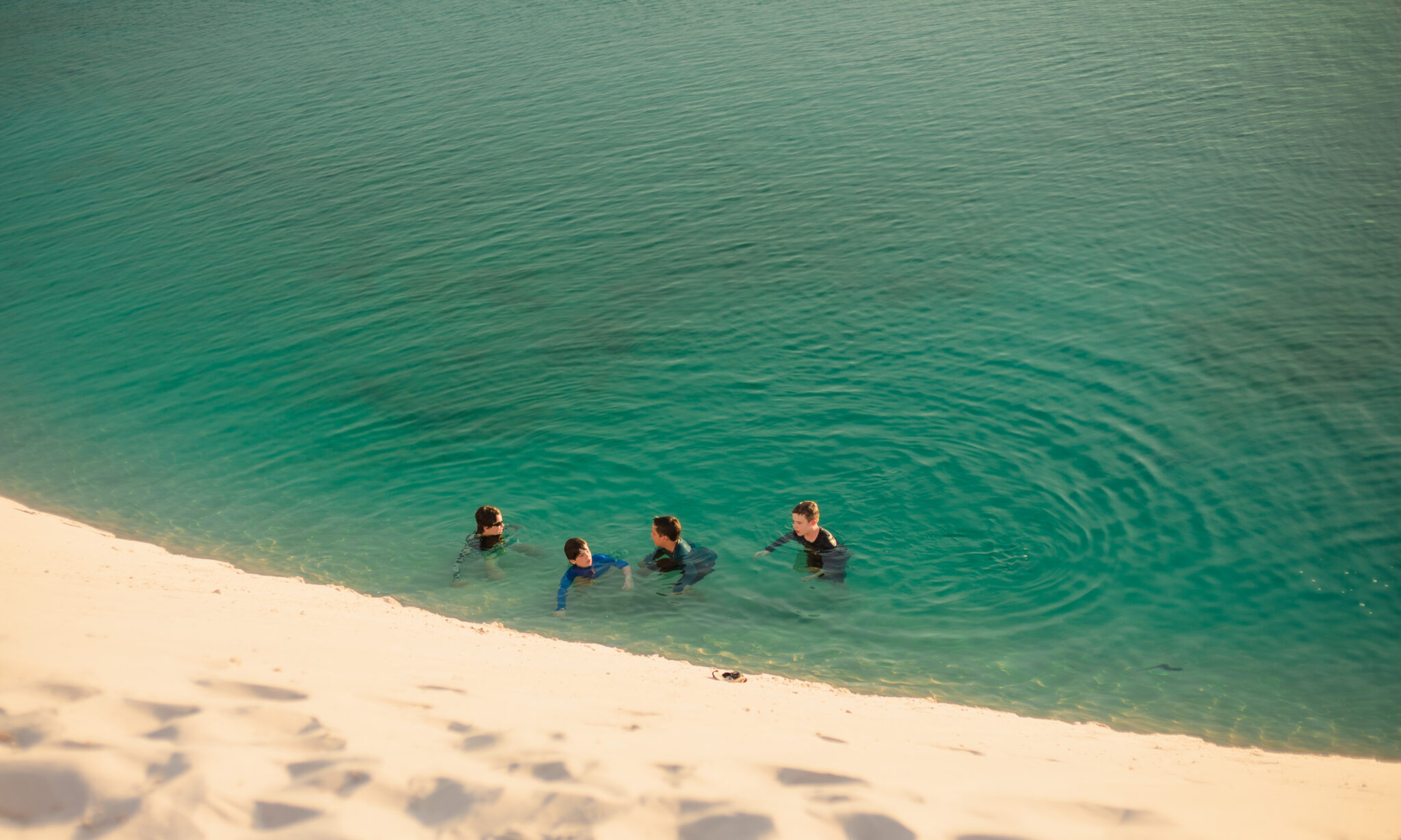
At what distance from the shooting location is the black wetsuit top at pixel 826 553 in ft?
39.2

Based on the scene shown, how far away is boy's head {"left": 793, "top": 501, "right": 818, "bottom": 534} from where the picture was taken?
1160 cm

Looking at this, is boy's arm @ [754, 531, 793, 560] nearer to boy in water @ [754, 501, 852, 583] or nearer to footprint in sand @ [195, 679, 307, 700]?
boy in water @ [754, 501, 852, 583]

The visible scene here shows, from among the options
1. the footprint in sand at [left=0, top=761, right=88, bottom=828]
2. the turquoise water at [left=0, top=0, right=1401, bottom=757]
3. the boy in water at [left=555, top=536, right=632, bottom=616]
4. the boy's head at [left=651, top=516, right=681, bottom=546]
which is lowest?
the footprint in sand at [left=0, top=761, right=88, bottom=828]

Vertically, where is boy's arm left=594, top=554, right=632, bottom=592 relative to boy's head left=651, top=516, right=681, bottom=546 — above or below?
below

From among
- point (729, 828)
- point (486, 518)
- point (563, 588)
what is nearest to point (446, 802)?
point (729, 828)

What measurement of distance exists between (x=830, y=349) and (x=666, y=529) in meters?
7.03

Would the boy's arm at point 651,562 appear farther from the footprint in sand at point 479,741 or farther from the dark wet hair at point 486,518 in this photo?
the footprint in sand at point 479,741

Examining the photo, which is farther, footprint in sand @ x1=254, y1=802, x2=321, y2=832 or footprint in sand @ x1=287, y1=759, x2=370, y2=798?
footprint in sand @ x1=287, y1=759, x2=370, y2=798

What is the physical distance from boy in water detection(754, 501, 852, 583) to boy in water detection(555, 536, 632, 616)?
199 cm

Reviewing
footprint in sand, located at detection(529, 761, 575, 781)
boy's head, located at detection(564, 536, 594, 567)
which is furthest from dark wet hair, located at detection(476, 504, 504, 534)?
footprint in sand, located at detection(529, 761, 575, 781)

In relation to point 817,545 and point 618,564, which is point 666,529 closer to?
point 618,564

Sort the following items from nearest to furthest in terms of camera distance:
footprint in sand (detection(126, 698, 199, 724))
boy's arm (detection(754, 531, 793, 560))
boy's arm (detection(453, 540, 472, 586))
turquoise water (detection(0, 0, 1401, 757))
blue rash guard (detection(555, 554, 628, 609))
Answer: footprint in sand (detection(126, 698, 199, 724))
turquoise water (detection(0, 0, 1401, 757))
blue rash guard (detection(555, 554, 628, 609))
boy's arm (detection(754, 531, 793, 560))
boy's arm (detection(453, 540, 472, 586))

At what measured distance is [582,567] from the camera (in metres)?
11.9

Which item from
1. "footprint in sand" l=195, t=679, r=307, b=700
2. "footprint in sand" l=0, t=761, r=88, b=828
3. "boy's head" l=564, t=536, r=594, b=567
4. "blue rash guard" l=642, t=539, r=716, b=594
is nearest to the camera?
"footprint in sand" l=0, t=761, r=88, b=828
